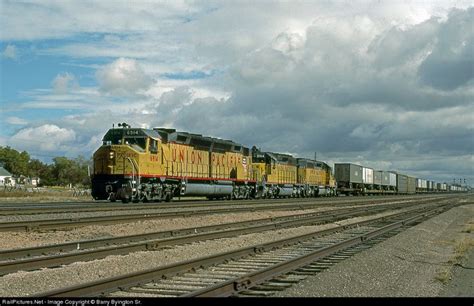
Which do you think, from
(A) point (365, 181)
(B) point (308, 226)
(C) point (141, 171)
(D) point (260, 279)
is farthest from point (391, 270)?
(A) point (365, 181)

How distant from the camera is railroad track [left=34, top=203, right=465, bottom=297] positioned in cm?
853

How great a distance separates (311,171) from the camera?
218 ft

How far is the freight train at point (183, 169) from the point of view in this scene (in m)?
30.6

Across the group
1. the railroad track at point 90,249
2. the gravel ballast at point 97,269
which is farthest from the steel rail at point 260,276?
the railroad track at point 90,249

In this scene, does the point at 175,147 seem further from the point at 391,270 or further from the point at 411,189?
the point at 411,189

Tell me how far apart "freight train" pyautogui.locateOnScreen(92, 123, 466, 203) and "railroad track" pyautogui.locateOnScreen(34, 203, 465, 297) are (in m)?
16.6

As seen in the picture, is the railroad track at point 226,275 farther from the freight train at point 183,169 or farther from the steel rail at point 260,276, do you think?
the freight train at point 183,169

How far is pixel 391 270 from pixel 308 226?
11.5 metres

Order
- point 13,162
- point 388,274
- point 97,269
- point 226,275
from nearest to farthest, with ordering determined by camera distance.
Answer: point 226,275 → point 97,269 → point 388,274 → point 13,162

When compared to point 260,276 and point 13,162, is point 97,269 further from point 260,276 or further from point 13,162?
point 13,162

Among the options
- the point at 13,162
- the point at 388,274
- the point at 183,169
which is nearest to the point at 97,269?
the point at 388,274

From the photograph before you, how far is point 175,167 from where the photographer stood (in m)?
34.7

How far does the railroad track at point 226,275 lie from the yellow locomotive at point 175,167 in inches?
651

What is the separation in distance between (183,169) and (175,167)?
1170mm
